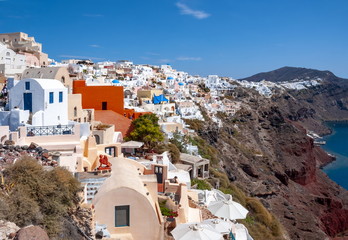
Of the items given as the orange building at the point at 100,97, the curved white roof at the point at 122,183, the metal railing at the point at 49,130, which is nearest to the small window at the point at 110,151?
the metal railing at the point at 49,130

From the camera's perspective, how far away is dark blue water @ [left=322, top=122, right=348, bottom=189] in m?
65.4

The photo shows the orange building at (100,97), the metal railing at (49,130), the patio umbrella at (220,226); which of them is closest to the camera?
the patio umbrella at (220,226)

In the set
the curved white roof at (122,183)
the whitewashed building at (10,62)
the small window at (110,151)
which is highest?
the whitewashed building at (10,62)

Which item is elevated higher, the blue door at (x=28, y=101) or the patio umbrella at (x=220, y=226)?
the blue door at (x=28, y=101)

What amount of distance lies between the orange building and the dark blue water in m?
52.7

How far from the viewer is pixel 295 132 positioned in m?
71.4

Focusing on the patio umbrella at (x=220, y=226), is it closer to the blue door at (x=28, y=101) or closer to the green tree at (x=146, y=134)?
the blue door at (x=28, y=101)

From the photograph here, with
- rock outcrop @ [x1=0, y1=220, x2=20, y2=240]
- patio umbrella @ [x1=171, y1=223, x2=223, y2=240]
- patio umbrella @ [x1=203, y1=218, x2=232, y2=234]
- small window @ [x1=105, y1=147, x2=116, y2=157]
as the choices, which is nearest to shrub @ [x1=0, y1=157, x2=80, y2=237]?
rock outcrop @ [x1=0, y1=220, x2=20, y2=240]

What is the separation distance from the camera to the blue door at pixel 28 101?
14883 millimetres

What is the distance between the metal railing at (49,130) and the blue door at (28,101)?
232cm

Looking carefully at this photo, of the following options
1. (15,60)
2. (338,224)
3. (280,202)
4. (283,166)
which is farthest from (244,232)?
(283,166)

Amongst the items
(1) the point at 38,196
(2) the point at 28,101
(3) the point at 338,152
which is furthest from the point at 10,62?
(3) the point at 338,152

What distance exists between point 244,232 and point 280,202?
87.2ft

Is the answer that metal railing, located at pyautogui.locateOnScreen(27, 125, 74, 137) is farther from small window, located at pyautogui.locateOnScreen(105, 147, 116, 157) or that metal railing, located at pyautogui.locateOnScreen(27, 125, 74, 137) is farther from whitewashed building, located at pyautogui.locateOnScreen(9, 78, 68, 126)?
small window, located at pyautogui.locateOnScreen(105, 147, 116, 157)
